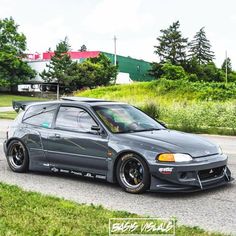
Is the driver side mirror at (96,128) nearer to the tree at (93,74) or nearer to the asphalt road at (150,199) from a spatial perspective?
the asphalt road at (150,199)

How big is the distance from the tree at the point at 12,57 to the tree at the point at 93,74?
9.78m

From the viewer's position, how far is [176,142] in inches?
291

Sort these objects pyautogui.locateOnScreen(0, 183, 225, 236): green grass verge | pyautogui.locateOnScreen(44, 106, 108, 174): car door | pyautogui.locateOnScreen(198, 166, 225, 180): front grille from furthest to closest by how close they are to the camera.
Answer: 1. pyautogui.locateOnScreen(44, 106, 108, 174): car door
2. pyautogui.locateOnScreen(198, 166, 225, 180): front grille
3. pyautogui.locateOnScreen(0, 183, 225, 236): green grass verge

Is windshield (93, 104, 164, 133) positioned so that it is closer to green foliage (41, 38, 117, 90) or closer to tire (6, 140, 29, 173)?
tire (6, 140, 29, 173)

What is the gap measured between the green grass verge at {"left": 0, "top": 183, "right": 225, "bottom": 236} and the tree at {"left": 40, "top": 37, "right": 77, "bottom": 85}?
60.3 meters

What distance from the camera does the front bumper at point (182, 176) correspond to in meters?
6.95

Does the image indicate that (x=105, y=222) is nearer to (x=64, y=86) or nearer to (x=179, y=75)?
(x=64, y=86)

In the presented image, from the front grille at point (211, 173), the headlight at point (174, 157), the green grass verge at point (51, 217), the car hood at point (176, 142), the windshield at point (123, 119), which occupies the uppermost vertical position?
the windshield at point (123, 119)

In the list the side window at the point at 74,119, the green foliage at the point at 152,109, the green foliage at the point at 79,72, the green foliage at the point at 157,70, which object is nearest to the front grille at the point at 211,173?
the side window at the point at 74,119

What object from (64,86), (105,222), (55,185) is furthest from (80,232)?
(64,86)

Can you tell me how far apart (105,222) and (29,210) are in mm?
1056

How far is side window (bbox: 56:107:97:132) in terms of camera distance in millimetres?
8164

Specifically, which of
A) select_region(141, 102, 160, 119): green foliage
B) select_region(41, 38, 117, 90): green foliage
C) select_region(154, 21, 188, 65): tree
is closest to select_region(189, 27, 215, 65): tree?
select_region(154, 21, 188, 65): tree

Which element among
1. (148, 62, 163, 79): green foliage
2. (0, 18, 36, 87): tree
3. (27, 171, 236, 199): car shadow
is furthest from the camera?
(148, 62, 163, 79): green foliage
